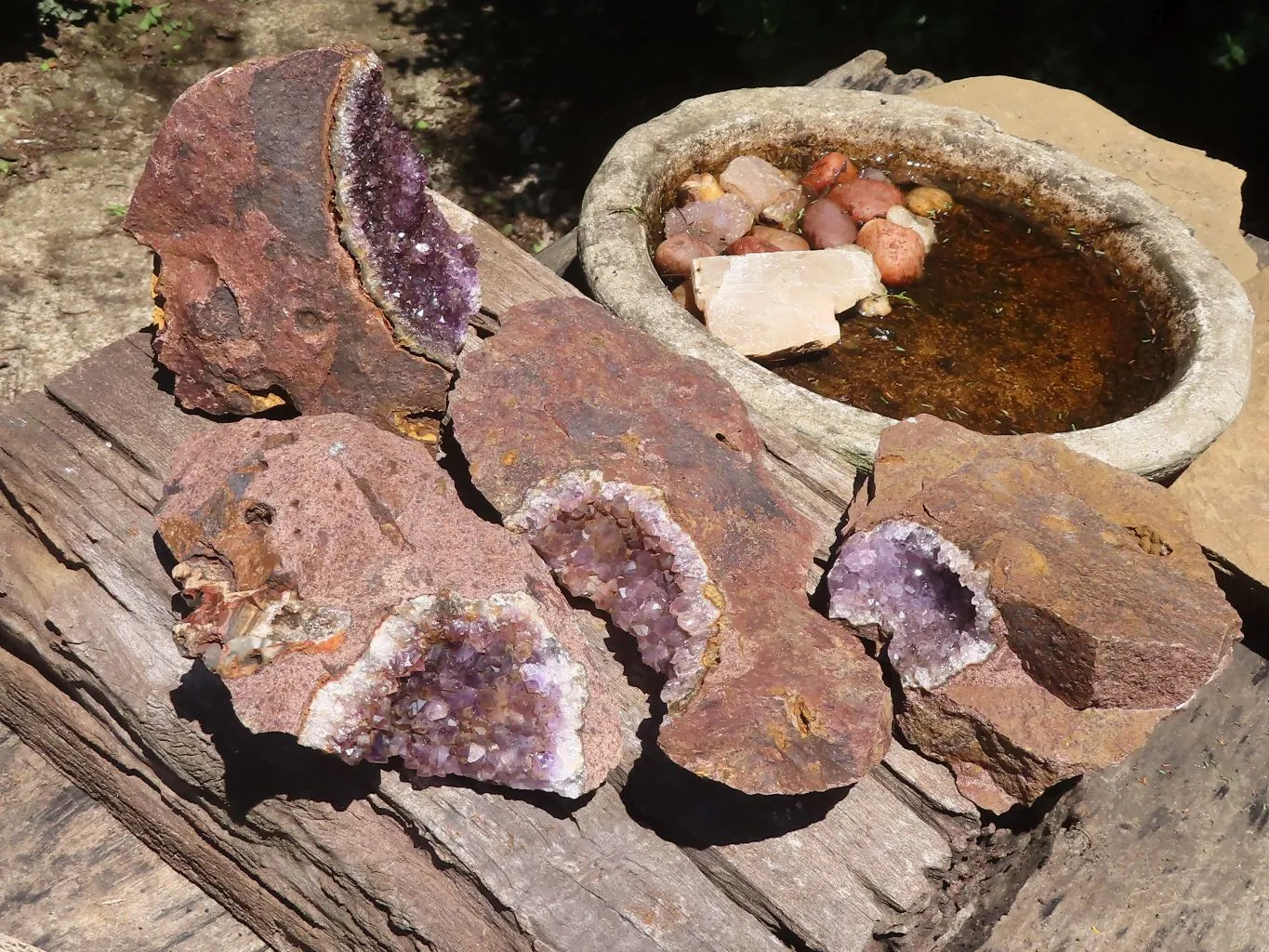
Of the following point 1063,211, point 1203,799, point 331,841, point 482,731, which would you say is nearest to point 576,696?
point 482,731

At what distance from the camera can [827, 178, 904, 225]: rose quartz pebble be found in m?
3.42

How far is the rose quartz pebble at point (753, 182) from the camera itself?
341 cm

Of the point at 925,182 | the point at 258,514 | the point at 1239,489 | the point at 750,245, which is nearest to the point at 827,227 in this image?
the point at 750,245

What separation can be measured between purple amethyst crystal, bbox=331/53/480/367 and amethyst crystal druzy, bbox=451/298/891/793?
141 millimetres

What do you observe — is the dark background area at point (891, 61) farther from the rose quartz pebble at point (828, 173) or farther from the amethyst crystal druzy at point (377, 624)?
the amethyst crystal druzy at point (377, 624)

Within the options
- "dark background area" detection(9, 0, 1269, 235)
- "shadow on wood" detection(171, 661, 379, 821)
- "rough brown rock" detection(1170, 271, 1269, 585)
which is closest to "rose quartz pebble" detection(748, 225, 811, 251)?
"rough brown rock" detection(1170, 271, 1269, 585)

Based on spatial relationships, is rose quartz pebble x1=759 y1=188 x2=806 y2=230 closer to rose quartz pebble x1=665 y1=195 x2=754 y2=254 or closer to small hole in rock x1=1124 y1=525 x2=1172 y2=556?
rose quartz pebble x1=665 y1=195 x2=754 y2=254

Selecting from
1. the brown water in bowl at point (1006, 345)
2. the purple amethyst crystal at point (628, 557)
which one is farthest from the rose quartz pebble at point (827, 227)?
the purple amethyst crystal at point (628, 557)

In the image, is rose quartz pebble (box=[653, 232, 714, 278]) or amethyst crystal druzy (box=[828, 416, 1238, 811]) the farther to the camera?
rose quartz pebble (box=[653, 232, 714, 278])

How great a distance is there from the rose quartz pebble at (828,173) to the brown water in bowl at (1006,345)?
1.13 ft

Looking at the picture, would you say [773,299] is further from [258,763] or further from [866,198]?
[258,763]

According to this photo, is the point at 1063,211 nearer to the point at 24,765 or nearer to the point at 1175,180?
the point at 1175,180

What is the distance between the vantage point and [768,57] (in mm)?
4930

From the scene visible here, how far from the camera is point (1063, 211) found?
11.2 ft
